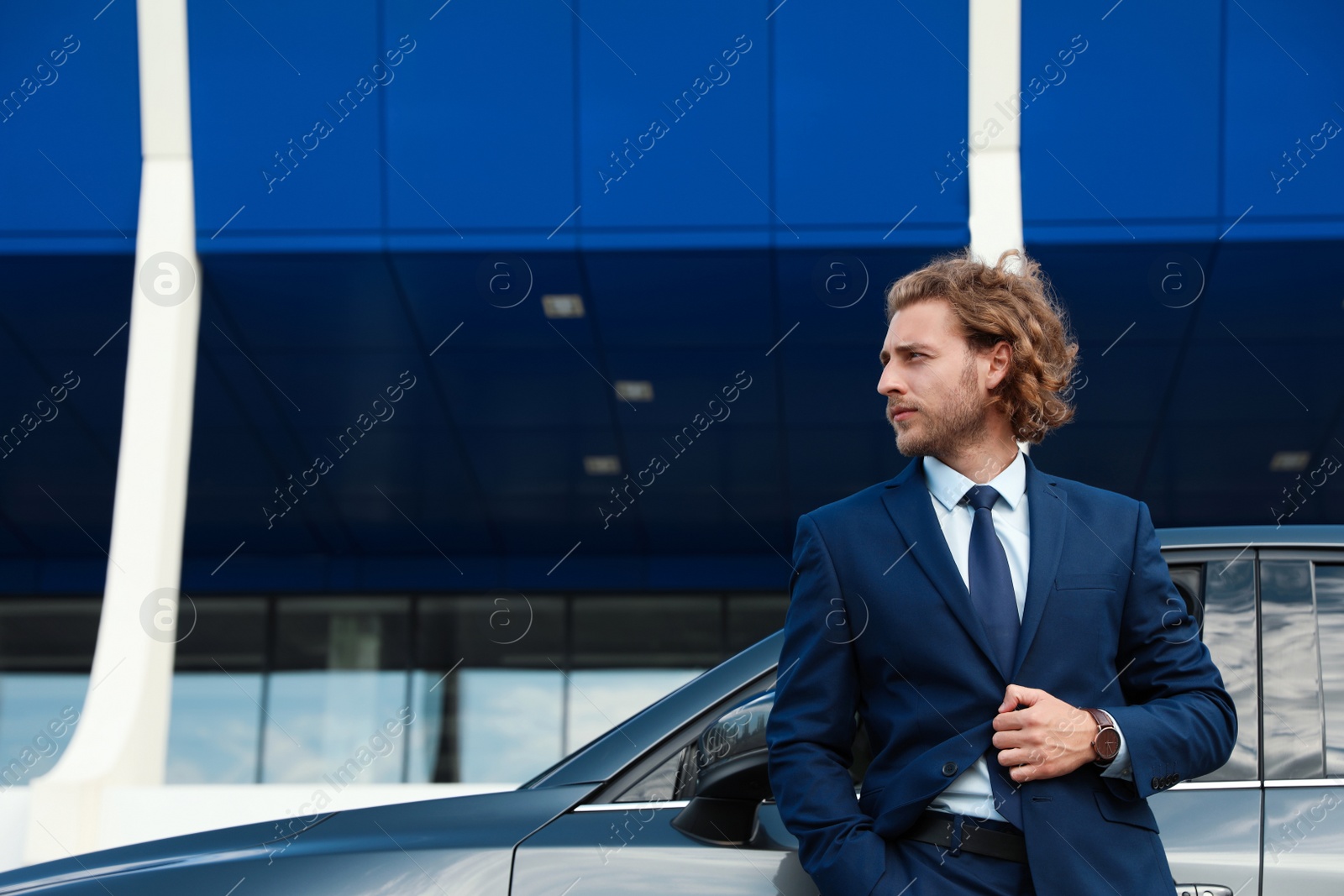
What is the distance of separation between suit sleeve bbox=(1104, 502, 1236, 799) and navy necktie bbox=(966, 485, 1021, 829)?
16 cm

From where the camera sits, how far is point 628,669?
13906 millimetres

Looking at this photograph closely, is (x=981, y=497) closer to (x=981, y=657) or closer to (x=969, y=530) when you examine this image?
(x=969, y=530)

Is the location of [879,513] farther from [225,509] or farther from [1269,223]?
[225,509]

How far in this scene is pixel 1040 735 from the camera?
168cm

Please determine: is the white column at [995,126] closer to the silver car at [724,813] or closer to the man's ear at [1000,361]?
the silver car at [724,813]

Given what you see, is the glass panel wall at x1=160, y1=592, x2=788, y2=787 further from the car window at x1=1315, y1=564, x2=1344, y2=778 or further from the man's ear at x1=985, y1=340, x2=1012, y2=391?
the man's ear at x1=985, y1=340, x2=1012, y2=391

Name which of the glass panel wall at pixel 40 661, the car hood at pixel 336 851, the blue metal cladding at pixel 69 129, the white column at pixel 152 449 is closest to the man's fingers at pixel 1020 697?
the car hood at pixel 336 851

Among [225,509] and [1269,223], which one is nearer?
[1269,223]

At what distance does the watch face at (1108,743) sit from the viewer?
5.63 ft

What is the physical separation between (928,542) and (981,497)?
4.8 inches

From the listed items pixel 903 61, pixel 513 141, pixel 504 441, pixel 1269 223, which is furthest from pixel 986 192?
pixel 504 441

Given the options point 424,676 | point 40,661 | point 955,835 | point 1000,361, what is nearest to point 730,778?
point 955,835

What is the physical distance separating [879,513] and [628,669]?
482 inches

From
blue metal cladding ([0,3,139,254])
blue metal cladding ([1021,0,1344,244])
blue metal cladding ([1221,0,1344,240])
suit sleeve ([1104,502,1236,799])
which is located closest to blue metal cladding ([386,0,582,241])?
blue metal cladding ([0,3,139,254])
